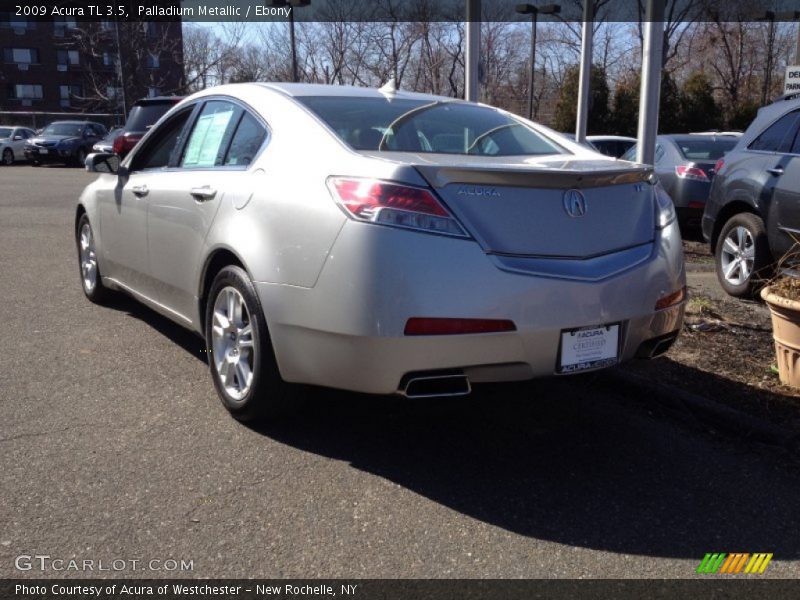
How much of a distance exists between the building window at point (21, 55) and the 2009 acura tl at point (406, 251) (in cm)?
7141

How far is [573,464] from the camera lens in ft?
12.1

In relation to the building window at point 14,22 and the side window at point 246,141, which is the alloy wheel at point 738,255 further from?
the building window at point 14,22

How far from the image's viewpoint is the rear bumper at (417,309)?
3.19 m

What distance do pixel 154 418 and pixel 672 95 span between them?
3432cm

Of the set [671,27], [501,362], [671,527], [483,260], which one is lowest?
[671,527]

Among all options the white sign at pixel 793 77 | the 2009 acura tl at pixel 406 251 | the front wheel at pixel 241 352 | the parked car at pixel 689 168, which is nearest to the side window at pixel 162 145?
the 2009 acura tl at pixel 406 251

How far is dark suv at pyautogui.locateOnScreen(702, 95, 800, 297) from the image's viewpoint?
255 inches

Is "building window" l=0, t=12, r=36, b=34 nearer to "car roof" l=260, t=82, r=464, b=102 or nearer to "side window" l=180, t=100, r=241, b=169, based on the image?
"side window" l=180, t=100, r=241, b=169

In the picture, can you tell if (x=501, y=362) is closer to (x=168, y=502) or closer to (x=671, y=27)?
(x=168, y=502)

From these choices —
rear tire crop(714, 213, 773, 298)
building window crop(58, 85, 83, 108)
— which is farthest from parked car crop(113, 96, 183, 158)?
building window crop(58, 85, 83, 108)

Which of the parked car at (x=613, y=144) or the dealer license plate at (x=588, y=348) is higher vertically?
the parked car at (x=613, y=144)

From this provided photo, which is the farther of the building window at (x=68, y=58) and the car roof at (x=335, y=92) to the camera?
the building window at (x=68, y=58)
